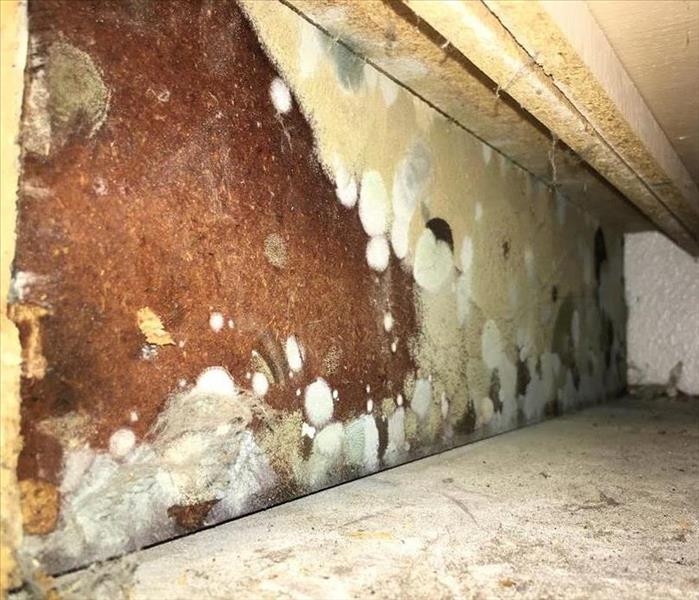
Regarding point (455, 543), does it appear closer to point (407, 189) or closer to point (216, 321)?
point (216, 321)

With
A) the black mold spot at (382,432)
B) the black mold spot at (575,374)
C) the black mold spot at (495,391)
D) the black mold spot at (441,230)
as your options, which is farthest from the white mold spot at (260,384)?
the black mold spot at (575,374)

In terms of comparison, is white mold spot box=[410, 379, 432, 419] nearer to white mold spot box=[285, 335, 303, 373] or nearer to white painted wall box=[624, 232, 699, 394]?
white mold spot box=[285, 335, 303, 373]

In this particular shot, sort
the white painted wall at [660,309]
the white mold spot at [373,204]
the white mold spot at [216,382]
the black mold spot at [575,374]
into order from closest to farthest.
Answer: the white mold spot at [216,382] < the white mold spot at [373,204] < the black mold spot at [575,374] < the white painted wall at [660,309]

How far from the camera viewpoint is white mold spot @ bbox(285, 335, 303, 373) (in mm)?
1164

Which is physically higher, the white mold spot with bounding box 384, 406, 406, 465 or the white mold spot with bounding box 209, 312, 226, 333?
the white mold spot with bounding box 209, 312, 226, 333

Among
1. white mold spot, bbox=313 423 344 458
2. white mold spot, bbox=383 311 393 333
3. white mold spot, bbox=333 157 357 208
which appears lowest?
white mold spot, bbox=313 423 344 458

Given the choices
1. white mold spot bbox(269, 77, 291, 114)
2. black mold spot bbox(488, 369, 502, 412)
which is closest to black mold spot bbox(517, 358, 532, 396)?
black mold spot bbox(488, 369, 502, 412)

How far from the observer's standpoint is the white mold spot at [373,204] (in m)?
1.39

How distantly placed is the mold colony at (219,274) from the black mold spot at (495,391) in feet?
0.84

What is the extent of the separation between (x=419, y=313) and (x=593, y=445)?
2.36ft

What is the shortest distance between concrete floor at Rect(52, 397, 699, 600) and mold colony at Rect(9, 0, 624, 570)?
82mm

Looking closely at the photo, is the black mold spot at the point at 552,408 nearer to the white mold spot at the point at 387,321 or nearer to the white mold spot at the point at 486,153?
the white mold spot at the point at 486,153

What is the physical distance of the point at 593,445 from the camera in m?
1.81

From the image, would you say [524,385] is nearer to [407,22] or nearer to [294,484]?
[294,484]
